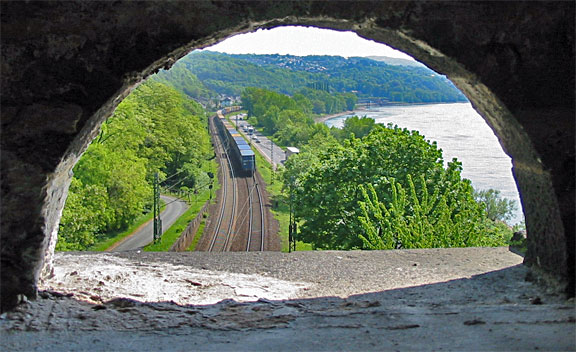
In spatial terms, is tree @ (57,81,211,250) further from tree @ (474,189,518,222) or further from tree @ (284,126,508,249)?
tree @ (474,189,518,222)

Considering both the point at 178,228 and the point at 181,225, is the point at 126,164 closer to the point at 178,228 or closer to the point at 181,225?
the point at 178,228

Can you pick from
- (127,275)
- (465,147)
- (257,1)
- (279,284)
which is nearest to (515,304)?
(279,284)

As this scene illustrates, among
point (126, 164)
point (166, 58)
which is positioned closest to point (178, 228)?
point (126, 164)

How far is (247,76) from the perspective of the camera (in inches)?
4513

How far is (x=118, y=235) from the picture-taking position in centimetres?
2423

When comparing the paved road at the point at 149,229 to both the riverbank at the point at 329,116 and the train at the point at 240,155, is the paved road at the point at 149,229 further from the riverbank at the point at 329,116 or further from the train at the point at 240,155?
the riverbank at the point at 329,116

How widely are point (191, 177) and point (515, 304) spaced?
29716 mm

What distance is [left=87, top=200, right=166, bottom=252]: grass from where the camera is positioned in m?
22.1

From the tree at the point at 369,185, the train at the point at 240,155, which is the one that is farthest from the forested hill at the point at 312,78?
the tree at the point at 369,185

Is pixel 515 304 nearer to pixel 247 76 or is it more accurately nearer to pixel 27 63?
pixel 27 63

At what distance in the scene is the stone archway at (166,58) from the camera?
344 cm

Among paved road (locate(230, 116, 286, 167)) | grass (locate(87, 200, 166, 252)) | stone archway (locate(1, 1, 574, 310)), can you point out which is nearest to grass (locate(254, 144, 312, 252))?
paved road (locate(230, 116, 286, 167))

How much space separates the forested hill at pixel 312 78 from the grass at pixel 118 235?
4626 cm

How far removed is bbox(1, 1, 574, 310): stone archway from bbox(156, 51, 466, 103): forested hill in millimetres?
69054
